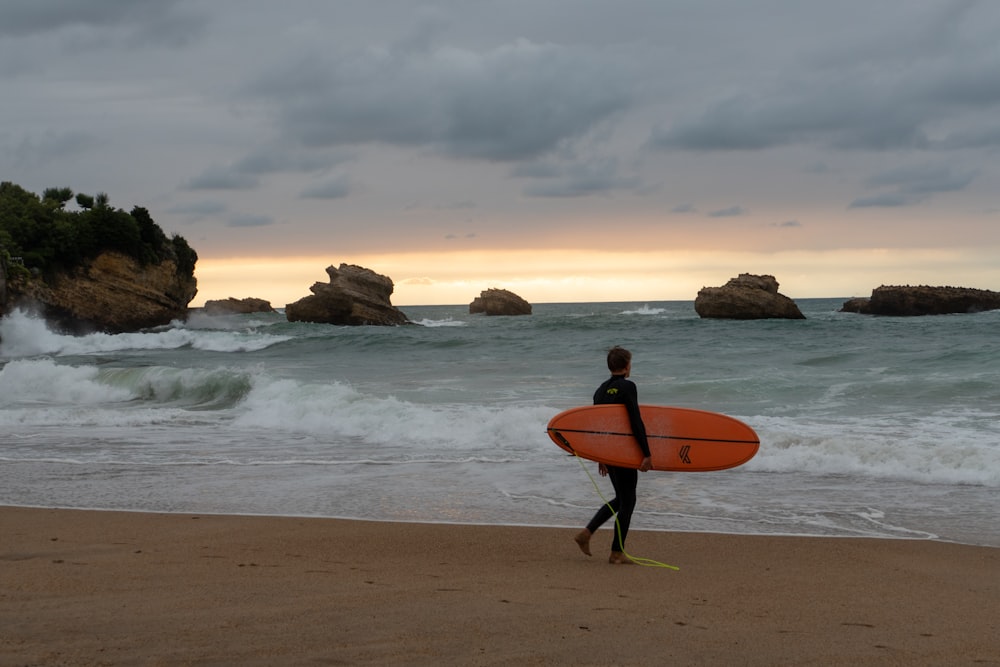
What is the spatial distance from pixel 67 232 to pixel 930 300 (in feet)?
191

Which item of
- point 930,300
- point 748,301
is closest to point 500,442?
point 748,301

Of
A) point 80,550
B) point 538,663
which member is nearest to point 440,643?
point 538,663

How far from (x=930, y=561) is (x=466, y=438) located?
298 inches

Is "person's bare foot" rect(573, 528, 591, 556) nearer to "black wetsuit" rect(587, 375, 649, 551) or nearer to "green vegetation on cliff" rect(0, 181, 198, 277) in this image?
"black wetsuit" rect(587, 375, 649, 551)

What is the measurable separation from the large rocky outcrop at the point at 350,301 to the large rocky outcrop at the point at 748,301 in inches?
852

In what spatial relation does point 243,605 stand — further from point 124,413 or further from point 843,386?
point 843,386

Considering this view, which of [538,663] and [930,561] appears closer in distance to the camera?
[538,663]

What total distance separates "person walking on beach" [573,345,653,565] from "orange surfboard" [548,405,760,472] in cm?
18

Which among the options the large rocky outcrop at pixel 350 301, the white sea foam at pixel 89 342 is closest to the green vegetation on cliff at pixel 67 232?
the white sea foam at pixel 89 342

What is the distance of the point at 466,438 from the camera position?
12914mm

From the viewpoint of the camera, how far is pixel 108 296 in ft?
164

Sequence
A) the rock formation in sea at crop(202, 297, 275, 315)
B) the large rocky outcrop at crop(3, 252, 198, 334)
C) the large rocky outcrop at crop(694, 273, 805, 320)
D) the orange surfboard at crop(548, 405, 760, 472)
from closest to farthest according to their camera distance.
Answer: the orange surfboard at crop(548, 405, 760, 472) → the large rocky outcrop at crop(3, 252, 198, 334) → the large rocky outcrop at crop(694, 273, 805, 320) → the rock formation in sea at crop(202, 297, 275, 315)

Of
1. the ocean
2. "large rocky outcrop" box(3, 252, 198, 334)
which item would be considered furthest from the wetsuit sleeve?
"large rocky outcrop" box(3, 252, 198, 334)

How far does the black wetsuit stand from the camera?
6.12m
